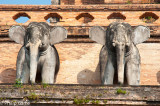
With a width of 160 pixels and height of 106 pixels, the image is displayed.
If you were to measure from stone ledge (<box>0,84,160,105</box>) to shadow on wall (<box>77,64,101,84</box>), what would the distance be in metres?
2.25

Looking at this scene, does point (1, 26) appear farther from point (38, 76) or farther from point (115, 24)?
point (115, 24)

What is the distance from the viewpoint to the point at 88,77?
12.4 meters

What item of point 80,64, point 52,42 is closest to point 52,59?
point 52,42

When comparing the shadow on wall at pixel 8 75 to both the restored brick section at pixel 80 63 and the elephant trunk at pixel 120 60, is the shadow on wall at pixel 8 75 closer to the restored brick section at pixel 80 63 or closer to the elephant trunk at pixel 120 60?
the restored brick section at pixel 80 63

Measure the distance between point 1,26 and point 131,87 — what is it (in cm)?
477

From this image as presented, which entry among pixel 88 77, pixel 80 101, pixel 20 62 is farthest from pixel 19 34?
pixel 80 101

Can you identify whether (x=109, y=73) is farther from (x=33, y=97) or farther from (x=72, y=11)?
(x=72, y=11)

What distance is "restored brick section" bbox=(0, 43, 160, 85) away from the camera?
12352mm

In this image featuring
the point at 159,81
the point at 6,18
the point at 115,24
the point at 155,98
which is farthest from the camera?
the point at 6,18

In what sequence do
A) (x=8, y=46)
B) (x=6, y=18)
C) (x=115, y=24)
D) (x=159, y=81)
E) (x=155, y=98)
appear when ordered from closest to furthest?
1. (x=155, y=98)
2. (x=115, y=24)
3. (x=159, y=81)
4. (x=8, y=46)
5. (x=6, y=18)

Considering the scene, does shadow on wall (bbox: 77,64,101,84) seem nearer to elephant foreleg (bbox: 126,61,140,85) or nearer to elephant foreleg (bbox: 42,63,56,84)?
elephant foreleg (bbox: 42,63,56,84)

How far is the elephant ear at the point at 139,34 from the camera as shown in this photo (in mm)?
11492

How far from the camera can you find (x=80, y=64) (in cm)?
1268

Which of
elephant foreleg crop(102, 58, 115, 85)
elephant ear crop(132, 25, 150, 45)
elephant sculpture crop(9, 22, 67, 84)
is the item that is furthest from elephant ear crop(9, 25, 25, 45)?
elephant ear crop(132, 25, 150, 45)
